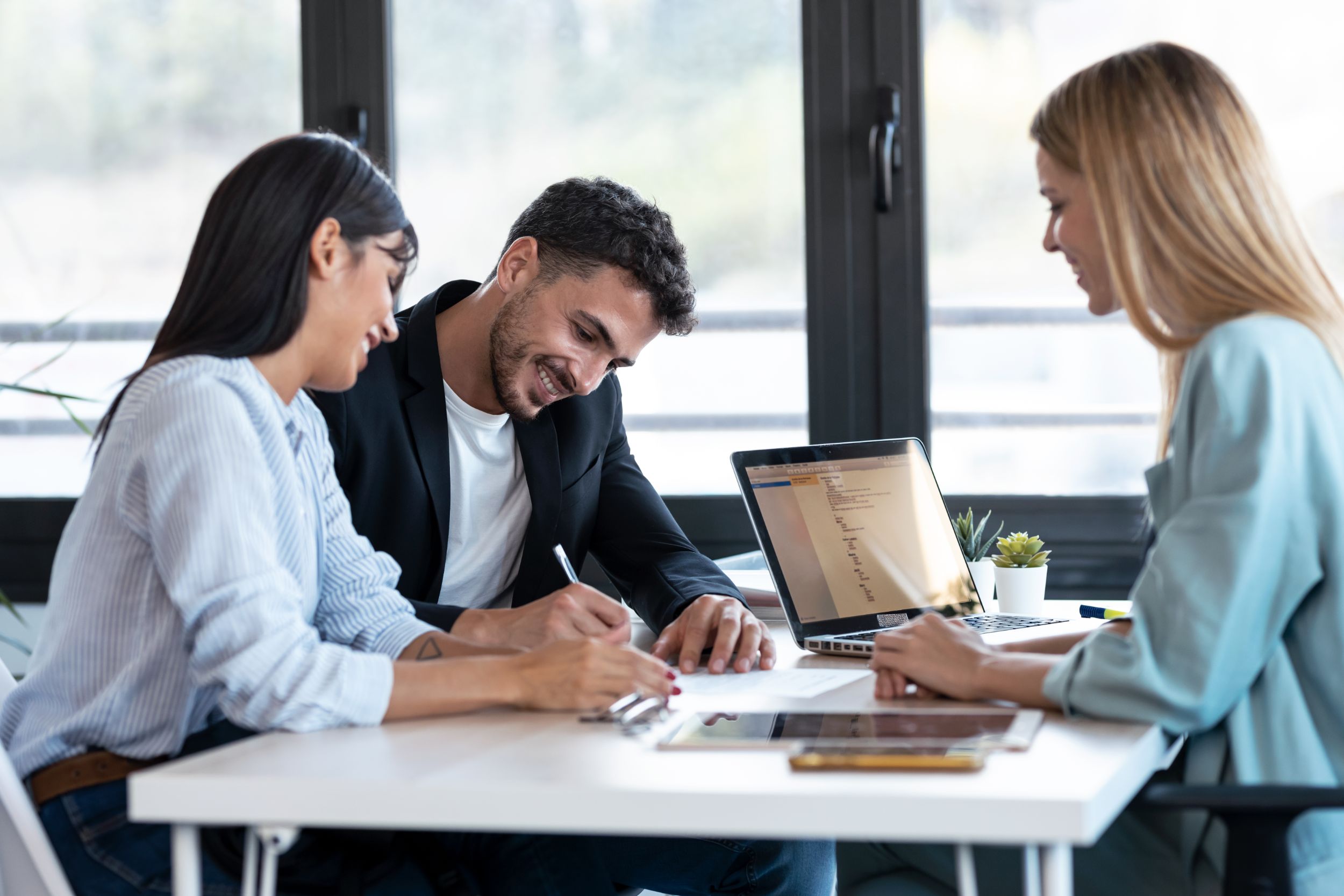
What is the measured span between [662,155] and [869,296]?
0.56m

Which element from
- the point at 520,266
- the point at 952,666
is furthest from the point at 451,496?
the point at 952,666

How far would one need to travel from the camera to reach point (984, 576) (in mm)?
2023

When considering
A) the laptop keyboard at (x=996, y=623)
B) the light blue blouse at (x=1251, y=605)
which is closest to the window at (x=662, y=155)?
the laptop keyboard at (x=996, y=623)

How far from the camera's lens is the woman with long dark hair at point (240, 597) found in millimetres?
1162

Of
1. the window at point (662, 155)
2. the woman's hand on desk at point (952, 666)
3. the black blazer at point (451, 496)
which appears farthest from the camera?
the window at point (662, 155)

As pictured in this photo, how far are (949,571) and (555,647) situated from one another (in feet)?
2.52

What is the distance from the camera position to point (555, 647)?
1.30m

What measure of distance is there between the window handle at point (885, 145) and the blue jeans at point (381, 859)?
1.55 m

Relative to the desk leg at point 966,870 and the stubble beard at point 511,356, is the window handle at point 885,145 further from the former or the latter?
the desk leg at point 966,870

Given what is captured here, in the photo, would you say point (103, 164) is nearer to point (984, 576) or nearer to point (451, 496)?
point (451, 496)

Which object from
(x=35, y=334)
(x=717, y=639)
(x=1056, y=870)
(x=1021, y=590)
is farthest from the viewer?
(x=35, y=334)

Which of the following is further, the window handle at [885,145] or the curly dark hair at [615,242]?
the window handle at [885,145]

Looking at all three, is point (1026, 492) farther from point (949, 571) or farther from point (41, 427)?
point (41, 427)

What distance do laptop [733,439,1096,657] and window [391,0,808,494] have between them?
1035mm
